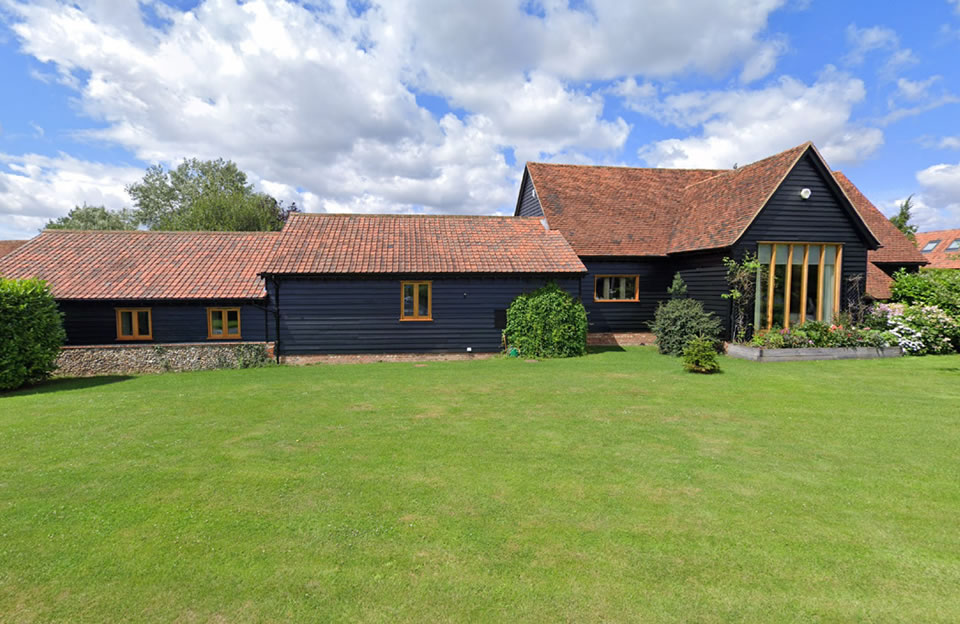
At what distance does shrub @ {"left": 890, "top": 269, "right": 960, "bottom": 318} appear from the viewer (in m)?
17.2

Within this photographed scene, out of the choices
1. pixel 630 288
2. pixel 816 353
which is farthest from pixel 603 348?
pixel 816 353

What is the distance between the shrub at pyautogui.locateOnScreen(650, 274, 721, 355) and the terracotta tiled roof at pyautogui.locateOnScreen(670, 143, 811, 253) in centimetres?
272

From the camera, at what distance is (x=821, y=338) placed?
56.0 feet

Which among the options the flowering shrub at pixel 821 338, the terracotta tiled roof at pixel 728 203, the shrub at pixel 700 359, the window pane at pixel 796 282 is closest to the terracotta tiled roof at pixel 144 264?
the shrub at pixel 700 359

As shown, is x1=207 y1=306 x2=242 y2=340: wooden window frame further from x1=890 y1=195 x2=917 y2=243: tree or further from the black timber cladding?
x1=890 y1=195 x2=917 y2=243: tree

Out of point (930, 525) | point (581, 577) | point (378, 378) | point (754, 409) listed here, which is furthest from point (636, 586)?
point (378, 378)

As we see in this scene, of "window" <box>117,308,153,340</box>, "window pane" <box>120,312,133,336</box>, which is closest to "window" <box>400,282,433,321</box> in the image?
"window" <box>117,308,153,340</box>

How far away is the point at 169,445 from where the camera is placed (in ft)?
26.0

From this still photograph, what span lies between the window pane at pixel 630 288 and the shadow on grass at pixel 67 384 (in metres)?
19.7

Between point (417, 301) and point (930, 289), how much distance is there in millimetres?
20254

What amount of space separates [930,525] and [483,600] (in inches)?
199

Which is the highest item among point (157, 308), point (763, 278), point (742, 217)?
point (742, 217)

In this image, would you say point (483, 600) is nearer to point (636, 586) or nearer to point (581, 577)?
point (581, 577)

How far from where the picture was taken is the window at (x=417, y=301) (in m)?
18.2
